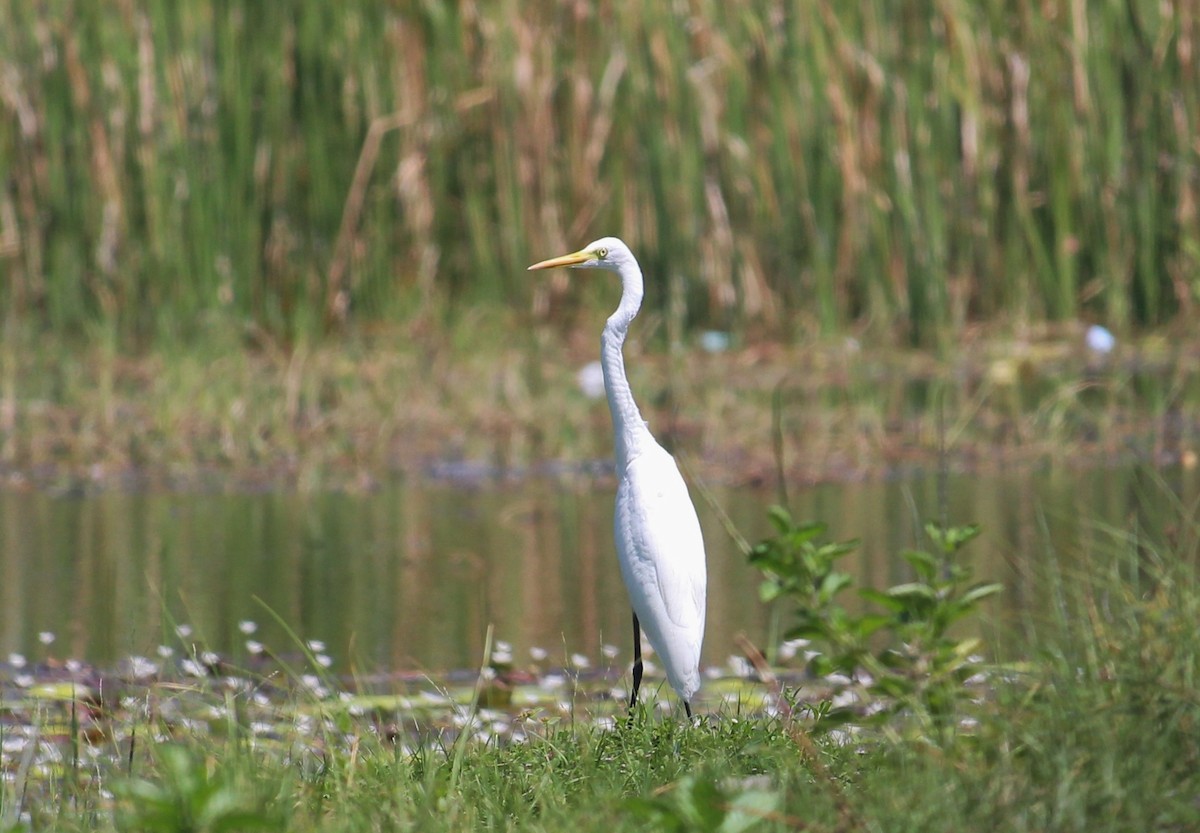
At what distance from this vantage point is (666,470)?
402cm

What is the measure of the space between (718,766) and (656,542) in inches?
34.8

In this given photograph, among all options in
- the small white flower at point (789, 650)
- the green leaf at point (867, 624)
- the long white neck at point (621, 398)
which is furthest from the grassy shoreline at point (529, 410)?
the green leaf at point (867, 624)

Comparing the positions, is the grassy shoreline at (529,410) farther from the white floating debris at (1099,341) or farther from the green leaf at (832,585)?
the green leaf at (832,585)

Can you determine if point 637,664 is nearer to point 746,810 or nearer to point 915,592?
point 915,592

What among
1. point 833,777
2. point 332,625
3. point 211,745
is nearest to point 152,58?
point 332,625

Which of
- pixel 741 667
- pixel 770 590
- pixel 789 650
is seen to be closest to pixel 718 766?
pixel 770 590

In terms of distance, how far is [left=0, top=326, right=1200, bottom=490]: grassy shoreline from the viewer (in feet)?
24.6

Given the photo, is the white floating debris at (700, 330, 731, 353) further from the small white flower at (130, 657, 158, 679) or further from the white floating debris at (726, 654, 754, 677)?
the small white flower at (130, 657, 158, 679)

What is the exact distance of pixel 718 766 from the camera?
10.2ft

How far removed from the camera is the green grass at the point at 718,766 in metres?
2.62

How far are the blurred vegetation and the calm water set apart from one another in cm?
228

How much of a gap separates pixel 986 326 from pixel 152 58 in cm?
417

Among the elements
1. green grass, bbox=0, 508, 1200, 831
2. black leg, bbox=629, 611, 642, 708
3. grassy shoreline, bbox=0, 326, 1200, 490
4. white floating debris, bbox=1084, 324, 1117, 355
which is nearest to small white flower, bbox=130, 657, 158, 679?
green grass, bbox=0, 508, 1200, 831

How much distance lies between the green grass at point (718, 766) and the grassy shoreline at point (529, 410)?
138 inches
